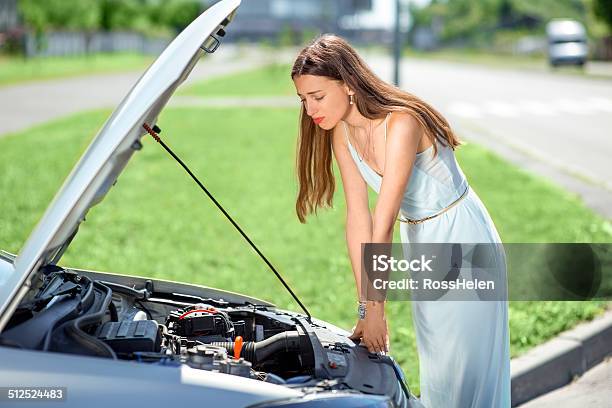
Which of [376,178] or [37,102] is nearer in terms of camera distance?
Result: [376,178]

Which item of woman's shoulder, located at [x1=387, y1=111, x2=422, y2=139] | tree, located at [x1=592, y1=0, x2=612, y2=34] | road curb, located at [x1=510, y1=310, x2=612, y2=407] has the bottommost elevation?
road curb, located at [x1=510, y1=310, x2=612, y2=407]

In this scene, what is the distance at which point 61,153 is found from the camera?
14633mm

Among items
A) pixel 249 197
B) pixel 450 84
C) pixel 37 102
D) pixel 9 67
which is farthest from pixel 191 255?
pixel 9 67

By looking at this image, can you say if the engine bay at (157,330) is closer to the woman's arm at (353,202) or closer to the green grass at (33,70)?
the woman's arm at (353,202)

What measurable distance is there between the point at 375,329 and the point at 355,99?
808mm

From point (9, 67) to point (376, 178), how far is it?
43788 millimetres

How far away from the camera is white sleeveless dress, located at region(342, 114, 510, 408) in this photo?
3.36m

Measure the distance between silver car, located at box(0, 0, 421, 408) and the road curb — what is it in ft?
6.51

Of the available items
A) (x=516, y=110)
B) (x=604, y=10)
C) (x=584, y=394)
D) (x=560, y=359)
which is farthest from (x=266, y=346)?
(x=604, y=10)

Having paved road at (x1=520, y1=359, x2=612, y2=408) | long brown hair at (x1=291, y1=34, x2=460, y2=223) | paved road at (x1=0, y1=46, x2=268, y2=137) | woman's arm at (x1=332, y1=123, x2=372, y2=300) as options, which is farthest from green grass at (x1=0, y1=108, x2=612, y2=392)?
paved road at (x1=0, y1=46, x2=268, y2=137)

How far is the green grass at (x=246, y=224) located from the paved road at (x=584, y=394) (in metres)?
0.38

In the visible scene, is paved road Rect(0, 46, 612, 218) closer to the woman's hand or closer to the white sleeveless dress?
the white sleeveless dress

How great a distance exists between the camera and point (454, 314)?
3.39 m

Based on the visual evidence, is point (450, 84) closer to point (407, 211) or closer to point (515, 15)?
point (407, 211)
